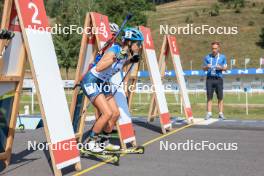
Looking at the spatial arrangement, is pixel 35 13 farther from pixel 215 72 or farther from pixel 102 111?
pixel 215 72

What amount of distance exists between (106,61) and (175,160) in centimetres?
209

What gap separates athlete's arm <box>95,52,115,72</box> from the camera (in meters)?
7.20

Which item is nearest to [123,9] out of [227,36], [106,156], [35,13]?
[227,36]

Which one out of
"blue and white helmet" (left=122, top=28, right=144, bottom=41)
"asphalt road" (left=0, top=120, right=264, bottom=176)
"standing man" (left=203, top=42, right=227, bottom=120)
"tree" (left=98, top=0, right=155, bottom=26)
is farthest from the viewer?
"tree" (left=98, top=0, right=155, bottom=26)

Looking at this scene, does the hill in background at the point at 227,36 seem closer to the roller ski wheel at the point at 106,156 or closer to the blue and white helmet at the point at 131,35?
the blue and white helmet at the point at 131,35

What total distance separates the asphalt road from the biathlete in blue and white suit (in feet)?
1.84

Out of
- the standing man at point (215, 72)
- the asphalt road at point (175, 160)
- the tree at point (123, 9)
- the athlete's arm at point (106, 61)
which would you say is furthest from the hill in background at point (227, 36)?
the athlete's arm at point (106, 61)

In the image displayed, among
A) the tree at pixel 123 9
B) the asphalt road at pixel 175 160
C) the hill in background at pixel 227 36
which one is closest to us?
the asphalt road at pixel 175 160

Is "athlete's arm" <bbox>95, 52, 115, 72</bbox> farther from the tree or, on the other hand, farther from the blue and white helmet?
the tree

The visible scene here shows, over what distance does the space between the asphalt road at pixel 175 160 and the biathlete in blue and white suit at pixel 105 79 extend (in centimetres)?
56

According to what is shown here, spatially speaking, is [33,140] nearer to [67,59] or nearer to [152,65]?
[152,65]

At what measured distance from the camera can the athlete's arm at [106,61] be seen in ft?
23.6

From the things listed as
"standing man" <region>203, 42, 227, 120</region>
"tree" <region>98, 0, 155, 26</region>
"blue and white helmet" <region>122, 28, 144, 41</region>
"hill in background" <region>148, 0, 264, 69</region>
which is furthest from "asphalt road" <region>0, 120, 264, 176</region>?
"tree" <region>98, 0, 155, 26</region>

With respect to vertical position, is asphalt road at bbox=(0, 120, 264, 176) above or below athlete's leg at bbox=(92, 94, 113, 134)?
below
